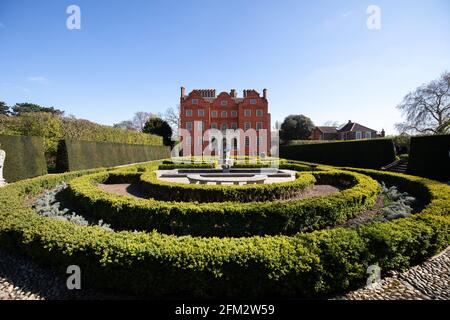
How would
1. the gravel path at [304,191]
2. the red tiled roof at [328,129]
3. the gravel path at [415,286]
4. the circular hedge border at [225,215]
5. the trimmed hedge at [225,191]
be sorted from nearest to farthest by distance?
the gravel path at [415,286] → the circular hedge border at [225,215] → the trimmed hedge at [225,191] → the gravel path at [304,191] → the red tiled roof at [328,129]

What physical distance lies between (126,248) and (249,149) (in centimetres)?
3902

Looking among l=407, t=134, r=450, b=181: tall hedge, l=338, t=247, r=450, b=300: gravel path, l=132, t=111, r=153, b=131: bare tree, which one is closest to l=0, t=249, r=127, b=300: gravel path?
l=338, t=247, r=450, b=300: gravel path

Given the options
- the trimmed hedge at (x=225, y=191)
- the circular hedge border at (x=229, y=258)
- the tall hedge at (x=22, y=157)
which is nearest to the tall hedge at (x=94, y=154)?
the tall hedge at (x=22, y=157)

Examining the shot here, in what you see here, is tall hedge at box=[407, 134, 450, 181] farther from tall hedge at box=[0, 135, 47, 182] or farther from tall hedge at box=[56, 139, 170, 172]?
tall hedge at box=[0, 135, 47, 182]

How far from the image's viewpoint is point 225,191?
8.12 m

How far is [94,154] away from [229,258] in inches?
753

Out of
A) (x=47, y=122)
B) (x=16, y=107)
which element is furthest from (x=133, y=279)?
(x=16, y=107)

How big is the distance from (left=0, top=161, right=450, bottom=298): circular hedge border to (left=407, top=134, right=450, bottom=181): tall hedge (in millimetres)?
10345

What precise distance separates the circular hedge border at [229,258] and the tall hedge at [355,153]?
578 inches

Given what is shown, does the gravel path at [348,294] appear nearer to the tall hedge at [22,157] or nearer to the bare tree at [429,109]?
the tall hedge at [22,157]

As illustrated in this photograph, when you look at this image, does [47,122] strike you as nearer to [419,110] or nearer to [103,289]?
[103,289]

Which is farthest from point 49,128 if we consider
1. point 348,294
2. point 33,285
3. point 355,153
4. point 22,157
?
point 355,153

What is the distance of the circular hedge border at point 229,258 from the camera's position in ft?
10.2

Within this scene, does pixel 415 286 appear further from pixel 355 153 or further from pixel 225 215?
pixel 355 153
